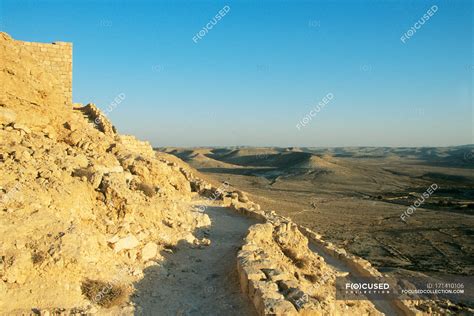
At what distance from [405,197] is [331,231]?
814 inches

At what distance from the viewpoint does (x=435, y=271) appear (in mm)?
17422

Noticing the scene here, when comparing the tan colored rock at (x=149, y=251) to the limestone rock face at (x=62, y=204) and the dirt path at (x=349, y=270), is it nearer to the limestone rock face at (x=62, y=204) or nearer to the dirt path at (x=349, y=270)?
the limestone rock face at (x=62, y=204)

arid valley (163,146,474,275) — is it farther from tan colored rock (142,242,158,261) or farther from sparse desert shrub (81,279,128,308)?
sparse desert shrub (81,279,128,308)

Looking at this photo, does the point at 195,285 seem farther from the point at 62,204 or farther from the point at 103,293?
the point at 62,204

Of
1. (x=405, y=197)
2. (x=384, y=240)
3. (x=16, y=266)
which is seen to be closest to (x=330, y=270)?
(x=16, y=266)

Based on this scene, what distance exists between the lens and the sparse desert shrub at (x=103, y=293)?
20.3ft

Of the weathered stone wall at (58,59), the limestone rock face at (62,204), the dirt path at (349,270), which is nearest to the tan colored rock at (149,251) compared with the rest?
the limestone rock face at (62,204)

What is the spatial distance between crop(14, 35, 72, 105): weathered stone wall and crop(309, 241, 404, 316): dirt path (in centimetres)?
947

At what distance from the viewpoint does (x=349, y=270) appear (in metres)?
12.2

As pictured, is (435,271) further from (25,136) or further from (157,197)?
(25,136)

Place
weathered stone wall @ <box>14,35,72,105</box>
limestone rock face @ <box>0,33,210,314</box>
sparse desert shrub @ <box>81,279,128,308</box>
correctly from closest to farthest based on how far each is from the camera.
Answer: limestone rock face @ <box>0,33,210,314</box> < sparse desert shrub @ <box>81,279,128,308</box> < weathered stone wall @ <box>14,35,72,105</box>

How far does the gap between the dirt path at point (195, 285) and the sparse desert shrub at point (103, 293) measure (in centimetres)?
27

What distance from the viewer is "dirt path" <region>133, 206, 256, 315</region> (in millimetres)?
6512

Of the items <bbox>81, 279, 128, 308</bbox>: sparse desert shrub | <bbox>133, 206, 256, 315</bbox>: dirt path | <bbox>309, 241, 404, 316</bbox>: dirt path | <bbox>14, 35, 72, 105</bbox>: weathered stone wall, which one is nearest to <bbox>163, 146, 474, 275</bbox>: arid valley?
<bbox>309, 241, 404, 316</bbox>: dirt path
